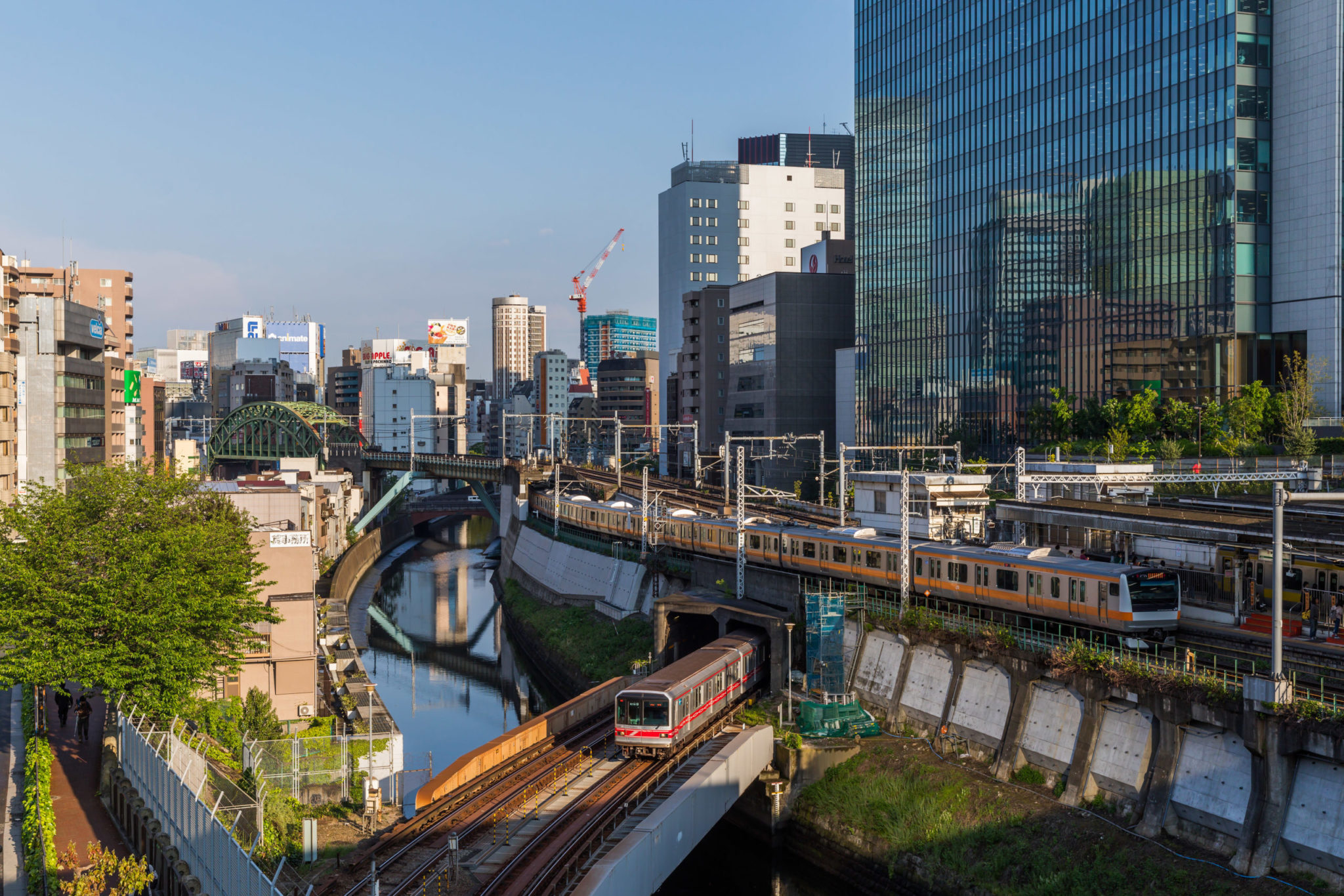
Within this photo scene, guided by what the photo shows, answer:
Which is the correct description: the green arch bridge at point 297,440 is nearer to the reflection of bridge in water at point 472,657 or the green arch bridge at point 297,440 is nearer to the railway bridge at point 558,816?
the reflection of bridge in water at point 472,657

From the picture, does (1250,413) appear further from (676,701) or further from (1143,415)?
(676,701)

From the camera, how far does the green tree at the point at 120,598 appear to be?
111 feet

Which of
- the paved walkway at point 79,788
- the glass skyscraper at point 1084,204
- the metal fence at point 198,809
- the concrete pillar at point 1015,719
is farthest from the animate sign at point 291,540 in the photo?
the glass skyscraper at point 1084,204

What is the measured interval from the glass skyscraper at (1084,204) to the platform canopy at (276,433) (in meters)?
67.3

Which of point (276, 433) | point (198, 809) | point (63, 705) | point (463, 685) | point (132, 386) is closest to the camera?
point (198, 809)

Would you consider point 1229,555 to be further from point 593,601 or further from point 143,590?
point 593,601

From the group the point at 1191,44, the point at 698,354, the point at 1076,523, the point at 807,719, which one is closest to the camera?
the point at 807,719

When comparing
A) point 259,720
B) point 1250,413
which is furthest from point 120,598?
point 1250,413

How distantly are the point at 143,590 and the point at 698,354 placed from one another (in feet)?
367

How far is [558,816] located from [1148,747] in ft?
51.0

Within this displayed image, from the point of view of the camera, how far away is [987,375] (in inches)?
3851

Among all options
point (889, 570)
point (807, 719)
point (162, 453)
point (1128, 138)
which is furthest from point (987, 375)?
point (162, 453)

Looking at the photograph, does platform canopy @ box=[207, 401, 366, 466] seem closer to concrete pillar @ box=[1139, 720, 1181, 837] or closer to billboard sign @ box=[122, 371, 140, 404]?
billboard sign @ box=[122, 371, 140, 404]

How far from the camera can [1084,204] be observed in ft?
284
